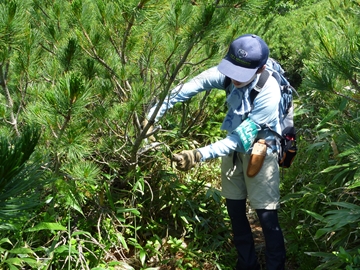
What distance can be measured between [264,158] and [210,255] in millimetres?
928

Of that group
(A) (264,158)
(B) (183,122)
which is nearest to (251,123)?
(A) (264,158)

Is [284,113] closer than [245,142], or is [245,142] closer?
[245,142]

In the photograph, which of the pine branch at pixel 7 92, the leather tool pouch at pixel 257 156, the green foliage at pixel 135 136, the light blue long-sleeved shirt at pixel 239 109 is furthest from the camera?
the leather tool pouch at pixel 257 156

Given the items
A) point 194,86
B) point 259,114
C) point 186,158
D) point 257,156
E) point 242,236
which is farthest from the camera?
point 242,236

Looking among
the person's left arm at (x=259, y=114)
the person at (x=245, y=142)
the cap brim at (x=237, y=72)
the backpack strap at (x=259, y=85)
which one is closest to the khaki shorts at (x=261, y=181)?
the person at (x=245, y=142)

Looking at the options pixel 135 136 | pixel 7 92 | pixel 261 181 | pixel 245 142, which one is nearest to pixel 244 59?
pixel 245 142

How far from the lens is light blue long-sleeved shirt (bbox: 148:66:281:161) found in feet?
9.53

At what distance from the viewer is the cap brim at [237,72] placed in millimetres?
2832

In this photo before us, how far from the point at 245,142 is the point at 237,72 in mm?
418

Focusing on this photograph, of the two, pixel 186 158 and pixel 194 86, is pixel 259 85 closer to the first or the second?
pixel 194 86

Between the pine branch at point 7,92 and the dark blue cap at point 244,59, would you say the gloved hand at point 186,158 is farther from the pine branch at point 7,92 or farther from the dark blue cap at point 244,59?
the pine branch at point 7,92

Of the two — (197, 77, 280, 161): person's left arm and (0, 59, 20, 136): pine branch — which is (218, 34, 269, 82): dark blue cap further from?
(0, 59, 20, 136): pine branch

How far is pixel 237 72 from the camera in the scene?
2.84 metres

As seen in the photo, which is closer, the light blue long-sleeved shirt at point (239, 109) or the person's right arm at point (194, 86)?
the light blue long-sleeved shirt at point (239, 109)
